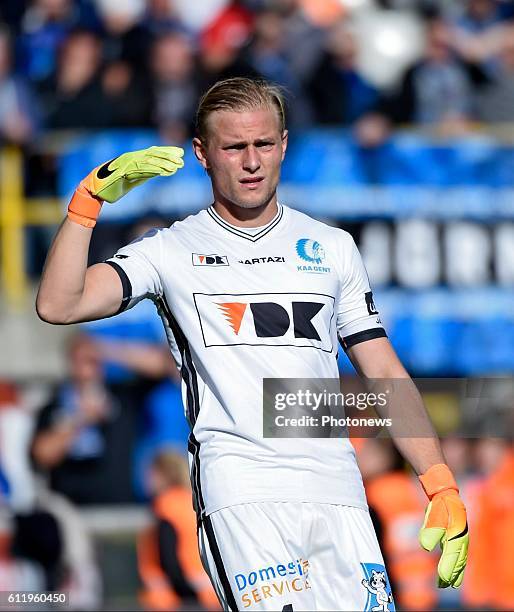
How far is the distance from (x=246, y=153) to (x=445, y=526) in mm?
1500

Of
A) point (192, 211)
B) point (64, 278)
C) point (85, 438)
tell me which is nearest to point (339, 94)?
point (192, 211)

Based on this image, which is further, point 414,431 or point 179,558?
point 179,558

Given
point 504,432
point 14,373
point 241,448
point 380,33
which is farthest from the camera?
point 380,33

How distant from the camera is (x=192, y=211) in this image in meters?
11.2

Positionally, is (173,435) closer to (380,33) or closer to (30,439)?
(30,439)

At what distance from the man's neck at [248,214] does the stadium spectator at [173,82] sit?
689 cm

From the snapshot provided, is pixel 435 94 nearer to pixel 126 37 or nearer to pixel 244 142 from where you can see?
pixel 126 37

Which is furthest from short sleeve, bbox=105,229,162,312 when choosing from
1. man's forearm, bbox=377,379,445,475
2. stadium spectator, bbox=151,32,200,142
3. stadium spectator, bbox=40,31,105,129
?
stadium spectator, bbox=40,31,105,129

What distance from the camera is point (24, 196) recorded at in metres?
11.5

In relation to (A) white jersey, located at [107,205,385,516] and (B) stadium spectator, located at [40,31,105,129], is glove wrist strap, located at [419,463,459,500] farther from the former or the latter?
(B) stadium spectator, located at [40,31,105,129]

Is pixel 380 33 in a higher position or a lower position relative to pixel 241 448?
higher

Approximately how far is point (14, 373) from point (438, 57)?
5.04 m

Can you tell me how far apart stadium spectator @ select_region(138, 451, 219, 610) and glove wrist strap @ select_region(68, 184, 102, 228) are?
5.33m

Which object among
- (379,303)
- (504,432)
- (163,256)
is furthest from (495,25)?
(163,256)
